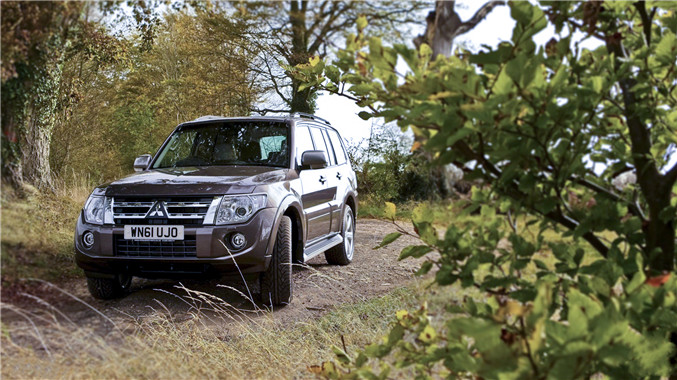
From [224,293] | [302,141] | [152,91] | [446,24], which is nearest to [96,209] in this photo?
[152,91]

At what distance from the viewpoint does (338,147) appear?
537 cm

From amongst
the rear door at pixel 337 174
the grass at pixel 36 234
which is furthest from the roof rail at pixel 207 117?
the rear door at pixel 337 174

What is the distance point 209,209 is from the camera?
3.25m

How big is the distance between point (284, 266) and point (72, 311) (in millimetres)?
1607

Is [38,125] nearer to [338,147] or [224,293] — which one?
[224,293]

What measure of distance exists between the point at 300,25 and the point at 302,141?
115cm

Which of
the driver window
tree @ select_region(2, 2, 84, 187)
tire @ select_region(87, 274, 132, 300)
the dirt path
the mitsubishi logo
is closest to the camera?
tree @ select_region(2, 2, 84, 187)

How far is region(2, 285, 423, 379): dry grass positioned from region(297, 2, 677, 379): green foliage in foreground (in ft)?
2.99

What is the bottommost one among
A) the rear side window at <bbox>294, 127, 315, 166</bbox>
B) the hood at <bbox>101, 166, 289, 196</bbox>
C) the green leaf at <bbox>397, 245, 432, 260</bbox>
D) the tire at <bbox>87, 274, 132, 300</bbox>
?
the tire at <bbox>87, 274, 132, 300</bbox>

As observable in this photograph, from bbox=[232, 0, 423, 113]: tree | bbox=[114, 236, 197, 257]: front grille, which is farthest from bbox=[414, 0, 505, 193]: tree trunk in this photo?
bbox=[114, 236, 197, 257]: front grille

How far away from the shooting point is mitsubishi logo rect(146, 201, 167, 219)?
10.2ft

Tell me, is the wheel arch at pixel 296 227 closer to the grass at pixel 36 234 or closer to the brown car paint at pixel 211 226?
the brown car paint at pixel 211 226

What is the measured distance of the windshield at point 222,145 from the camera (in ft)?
12.6

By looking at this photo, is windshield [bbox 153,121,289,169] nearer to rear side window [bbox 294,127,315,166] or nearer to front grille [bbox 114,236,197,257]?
rear side window [bbox 294,127,315,166]
